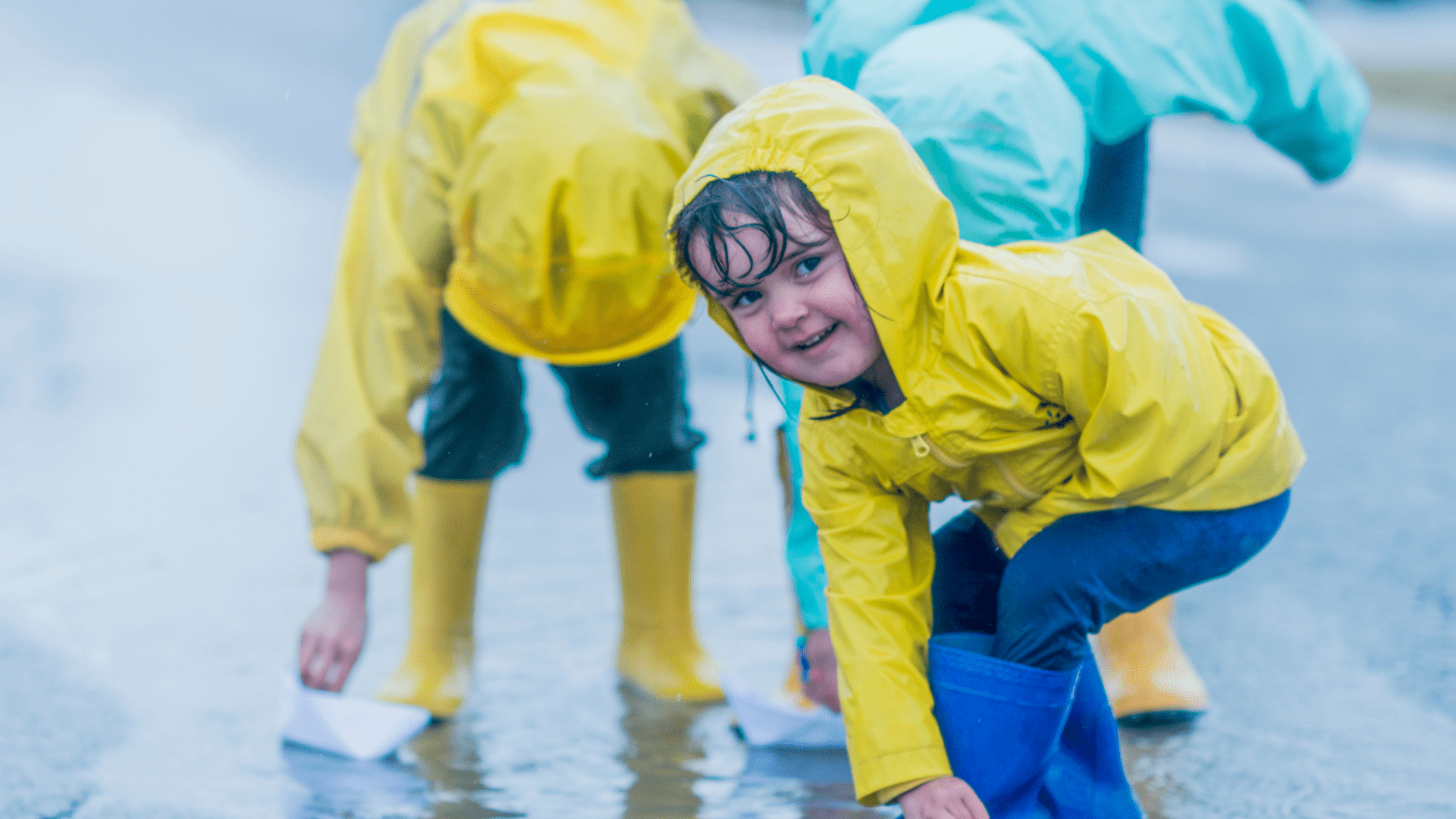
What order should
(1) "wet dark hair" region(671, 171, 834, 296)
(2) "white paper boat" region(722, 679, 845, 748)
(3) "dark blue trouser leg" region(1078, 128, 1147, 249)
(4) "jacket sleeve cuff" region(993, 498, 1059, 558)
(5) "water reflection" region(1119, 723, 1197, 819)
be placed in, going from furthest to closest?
(3) "dark blue trouser leg" region(1078, 128, 1147, 249)
(2) "white paper boat" region(722, 679, 845, 748)
(5) "water reflection" region(1119, 723, 1197, 819)
(4) "jacket sleeve cuff" region(993, 498, 1059, 558)
(1) "wet dark hair" region(671, 171, 834, 296)

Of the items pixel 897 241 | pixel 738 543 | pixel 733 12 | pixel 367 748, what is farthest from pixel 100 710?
pixel 733 12

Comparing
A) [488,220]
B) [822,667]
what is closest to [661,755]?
[822,667]

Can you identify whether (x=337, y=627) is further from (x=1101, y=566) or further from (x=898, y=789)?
(x=1101, y=566)

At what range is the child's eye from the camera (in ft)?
5.41

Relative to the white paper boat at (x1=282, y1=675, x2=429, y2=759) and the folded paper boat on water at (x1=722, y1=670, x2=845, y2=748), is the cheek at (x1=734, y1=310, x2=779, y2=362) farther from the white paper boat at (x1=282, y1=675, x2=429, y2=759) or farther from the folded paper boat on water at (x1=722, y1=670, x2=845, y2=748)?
the white paper boat at (x1=282, y1=675, x2=429, y2=759)

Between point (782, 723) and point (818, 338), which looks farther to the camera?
point (782, 723)

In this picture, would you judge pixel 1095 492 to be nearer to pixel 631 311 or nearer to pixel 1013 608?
pixel 1013 608

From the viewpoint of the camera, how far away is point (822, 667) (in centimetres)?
213

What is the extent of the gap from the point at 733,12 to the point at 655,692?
39.8 feet

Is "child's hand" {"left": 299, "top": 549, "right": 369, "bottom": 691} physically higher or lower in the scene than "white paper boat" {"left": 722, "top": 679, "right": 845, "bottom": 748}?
higher

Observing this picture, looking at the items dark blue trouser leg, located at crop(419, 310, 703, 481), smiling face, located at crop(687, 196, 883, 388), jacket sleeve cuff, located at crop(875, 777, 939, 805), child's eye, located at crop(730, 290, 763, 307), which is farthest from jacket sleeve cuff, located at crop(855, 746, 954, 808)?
dark blue trouser leg, located at crop(419, 310, 703, 481)

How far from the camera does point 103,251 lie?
6.56m

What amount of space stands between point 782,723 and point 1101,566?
2.37ft

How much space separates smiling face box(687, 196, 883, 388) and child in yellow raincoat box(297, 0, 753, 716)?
485 mm
